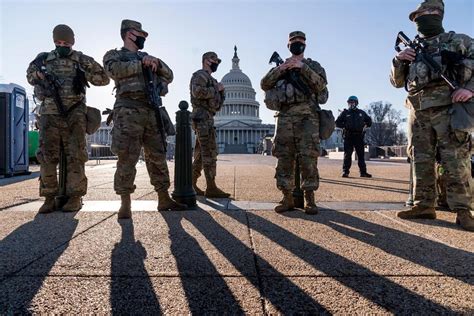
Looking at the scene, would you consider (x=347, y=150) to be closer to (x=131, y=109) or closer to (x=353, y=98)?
(x=353, y=98)

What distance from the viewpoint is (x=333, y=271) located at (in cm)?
197

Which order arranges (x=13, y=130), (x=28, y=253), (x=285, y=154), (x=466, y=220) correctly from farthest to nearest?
(x=13, y=130) < (x=285, y=154) < (x=466, y=220) < (x=28, y=253)

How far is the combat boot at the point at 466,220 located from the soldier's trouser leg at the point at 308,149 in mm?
1405

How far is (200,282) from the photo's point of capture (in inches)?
70.6

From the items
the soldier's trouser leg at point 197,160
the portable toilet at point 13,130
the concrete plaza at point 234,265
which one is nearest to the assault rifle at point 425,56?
the concrete plaza at point 234,265

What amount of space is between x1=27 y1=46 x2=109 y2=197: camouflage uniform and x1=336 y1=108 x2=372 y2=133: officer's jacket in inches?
288

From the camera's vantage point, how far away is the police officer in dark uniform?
9.79 m

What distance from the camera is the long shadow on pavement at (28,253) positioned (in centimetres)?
160

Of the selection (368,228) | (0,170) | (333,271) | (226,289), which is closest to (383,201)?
(368,228)

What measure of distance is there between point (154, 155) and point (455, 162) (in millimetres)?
3166

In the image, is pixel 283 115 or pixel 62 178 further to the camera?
pixel 62 178

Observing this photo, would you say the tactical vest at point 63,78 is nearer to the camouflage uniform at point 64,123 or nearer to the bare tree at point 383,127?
the camouflage uniform at point 64,123

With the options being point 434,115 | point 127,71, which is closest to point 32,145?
point 127,71

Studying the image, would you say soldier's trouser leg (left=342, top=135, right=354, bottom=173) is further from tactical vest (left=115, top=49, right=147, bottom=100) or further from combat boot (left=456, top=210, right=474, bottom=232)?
tactical vest (left=115, top=49, right=147, bottom=100)
